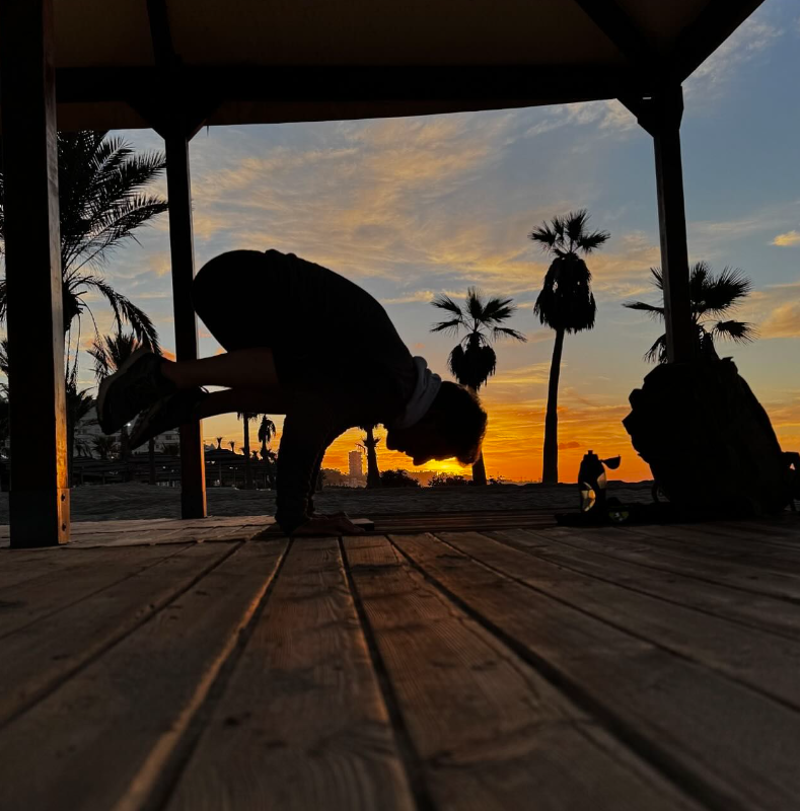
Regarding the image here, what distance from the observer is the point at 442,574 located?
1506 millimetres

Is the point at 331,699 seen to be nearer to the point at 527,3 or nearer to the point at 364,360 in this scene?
the point at 364,360

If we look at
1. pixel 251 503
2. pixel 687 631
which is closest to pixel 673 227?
pixel 687 631

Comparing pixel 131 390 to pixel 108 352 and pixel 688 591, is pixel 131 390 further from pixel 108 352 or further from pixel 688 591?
pixel 108 352

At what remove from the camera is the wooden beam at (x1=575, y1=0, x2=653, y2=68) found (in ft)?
13.2

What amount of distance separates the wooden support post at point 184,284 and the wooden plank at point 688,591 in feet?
9.98

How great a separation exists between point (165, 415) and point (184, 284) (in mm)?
1771

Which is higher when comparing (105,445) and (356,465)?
(105,445)

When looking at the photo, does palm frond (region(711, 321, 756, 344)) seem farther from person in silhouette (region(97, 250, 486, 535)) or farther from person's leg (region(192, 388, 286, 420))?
person's leg (region(192, 388, 286, 420))

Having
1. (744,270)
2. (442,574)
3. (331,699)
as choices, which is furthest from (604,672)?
(744,270)

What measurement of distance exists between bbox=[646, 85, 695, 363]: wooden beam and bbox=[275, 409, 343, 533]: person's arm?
2.52 metres

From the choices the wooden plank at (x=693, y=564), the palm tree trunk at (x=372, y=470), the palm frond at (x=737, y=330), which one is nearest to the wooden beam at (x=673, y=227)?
the wooden plank at (x=693, y=564)

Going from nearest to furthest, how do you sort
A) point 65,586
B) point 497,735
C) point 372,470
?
point 497,735 → point 65,586 → point 372,470

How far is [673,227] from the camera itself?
4230mm

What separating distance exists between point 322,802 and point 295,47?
15.5 feet
